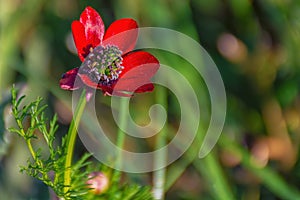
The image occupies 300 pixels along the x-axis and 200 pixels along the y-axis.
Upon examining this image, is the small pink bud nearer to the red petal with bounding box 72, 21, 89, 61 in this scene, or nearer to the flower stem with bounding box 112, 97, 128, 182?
the flower stem with bounding box 112, 97, 128, 182

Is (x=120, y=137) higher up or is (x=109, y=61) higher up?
(x=109, y=61)

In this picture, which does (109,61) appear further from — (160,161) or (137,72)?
(160,161)

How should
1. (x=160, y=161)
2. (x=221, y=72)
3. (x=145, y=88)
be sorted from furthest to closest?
(x=221, y=72), (x=160, y=161), (x=145, y=88)

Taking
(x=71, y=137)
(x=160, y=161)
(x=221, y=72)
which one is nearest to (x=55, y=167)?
(x=71, y=137)

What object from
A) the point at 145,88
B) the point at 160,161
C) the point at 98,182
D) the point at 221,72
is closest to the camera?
the point at 145,88

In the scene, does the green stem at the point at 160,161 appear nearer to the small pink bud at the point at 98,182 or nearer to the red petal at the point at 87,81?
the small pink bud at the point at 98,182

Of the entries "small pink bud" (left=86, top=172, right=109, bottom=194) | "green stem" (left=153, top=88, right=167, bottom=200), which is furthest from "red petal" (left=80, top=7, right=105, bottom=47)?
"green stem" (left=153, top=88, right=167, bottom=200)
